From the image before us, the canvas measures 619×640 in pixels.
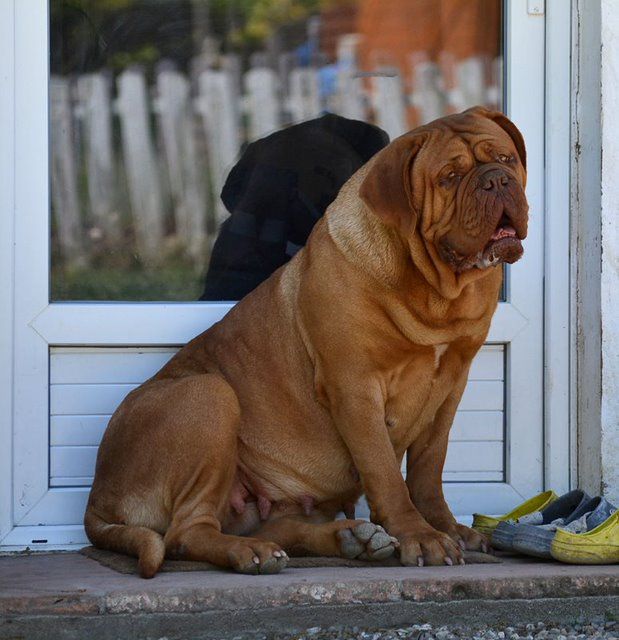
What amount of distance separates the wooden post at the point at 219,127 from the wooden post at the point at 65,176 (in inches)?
21.0

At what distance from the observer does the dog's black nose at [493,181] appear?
3824mm

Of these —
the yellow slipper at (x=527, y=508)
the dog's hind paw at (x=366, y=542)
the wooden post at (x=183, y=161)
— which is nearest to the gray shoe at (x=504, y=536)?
the yellow slipper at (x=527, y=508)

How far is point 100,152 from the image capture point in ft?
16.3

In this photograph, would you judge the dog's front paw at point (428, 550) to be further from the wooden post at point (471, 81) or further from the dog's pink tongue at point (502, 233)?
the wooden post at point (471, 81)

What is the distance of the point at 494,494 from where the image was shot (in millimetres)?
4879

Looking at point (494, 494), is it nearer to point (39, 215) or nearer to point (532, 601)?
point (532, 601)

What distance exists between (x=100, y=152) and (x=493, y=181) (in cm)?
176

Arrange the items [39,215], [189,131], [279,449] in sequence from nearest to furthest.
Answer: [279,449] < [39,215] < [189,131]

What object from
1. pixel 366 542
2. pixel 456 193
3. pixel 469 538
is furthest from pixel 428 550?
pixel 456 193

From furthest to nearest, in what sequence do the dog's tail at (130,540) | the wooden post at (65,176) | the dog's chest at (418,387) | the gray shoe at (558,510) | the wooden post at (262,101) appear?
the wooden post at (262,101), the wooden post at (65,176), the gray shoe at (558,510), the dog's chest at (418,387), the dog's tail at (130,540)

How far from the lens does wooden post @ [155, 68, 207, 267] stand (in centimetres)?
505

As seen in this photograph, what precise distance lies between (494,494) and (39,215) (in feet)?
6.49

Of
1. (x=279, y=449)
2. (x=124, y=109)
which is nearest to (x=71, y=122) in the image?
(x=124, y=109)

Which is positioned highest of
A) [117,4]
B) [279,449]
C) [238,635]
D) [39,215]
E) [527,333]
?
[117,4]
